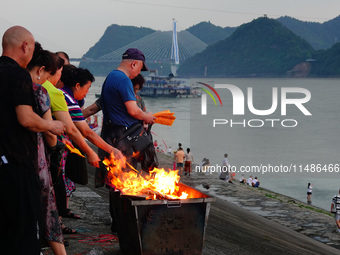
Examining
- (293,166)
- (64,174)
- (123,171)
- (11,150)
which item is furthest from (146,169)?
(293,166)

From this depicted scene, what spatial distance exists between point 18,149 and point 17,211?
1.29ft

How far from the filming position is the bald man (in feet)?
10.7

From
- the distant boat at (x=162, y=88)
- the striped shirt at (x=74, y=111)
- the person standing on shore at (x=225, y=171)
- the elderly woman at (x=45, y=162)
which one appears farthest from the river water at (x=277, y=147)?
the distant boat at (x=162, y=88)

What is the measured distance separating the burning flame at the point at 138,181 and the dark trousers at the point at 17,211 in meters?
1.52

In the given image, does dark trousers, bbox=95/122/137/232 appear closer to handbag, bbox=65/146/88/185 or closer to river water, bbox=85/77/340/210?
handbag, bbox=65/146/88/185

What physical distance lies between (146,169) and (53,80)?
1.45 m

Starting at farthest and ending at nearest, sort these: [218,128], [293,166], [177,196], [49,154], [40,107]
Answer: [218,128] < [293,166] < [177,196] < [49,154] < [40,107]

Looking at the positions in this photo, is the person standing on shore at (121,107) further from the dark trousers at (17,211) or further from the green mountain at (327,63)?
the green mountain at (327,63)

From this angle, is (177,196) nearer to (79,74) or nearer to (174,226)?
(174,226)

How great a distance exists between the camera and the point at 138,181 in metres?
5.11

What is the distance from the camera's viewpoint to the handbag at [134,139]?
524 cm

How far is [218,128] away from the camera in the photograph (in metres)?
80.3

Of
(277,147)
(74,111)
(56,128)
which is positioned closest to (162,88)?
(277,147)

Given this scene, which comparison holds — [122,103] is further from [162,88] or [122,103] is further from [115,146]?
[162,88]
